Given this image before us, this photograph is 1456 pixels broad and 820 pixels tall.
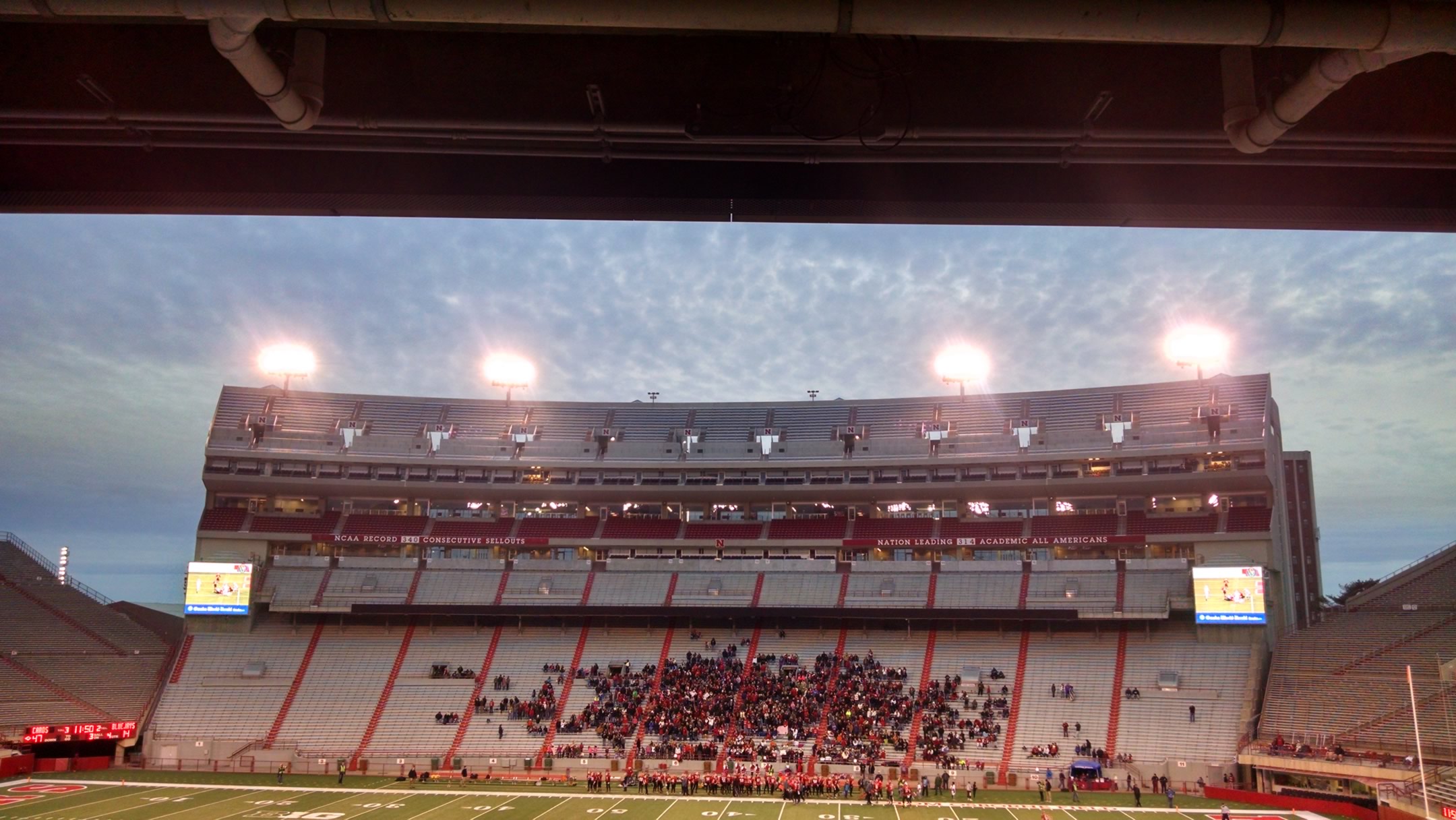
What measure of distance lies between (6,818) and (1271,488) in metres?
54.1

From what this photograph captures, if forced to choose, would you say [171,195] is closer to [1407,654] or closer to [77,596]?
[1407,654]

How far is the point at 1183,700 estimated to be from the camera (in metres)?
42.8

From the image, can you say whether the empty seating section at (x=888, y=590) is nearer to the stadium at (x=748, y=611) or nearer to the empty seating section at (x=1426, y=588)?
the stadium at (x=748, y=611)

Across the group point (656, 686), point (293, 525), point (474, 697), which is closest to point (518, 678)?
point (474, 697)

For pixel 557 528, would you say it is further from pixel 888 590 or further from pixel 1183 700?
pixel 1183 700

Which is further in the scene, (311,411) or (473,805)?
(311,411)

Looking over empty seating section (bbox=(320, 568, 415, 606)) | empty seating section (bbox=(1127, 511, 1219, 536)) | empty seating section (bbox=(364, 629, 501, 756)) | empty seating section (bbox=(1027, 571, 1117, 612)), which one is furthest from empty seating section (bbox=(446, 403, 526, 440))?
empty seating section (bbox=(1127, 511, 1219, 536))

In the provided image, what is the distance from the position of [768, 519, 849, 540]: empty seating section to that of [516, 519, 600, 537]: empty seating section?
1071 cm

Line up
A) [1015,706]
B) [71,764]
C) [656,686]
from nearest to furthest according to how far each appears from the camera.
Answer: [71,764]
[1015,706]
[656,686]

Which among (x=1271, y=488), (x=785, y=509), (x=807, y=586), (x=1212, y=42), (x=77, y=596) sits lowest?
(x=77, y=596)

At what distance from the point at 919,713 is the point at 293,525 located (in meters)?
36.9

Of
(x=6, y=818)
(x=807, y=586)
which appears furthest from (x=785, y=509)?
(x=6, y=818)

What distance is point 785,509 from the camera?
186ft

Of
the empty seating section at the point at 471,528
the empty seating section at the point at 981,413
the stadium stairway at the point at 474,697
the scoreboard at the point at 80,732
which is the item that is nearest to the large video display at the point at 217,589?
the scoreboard at the point at 80,732
